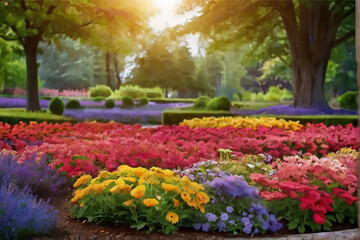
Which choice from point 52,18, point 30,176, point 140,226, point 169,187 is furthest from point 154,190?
point 52,18

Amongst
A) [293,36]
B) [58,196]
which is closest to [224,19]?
[293,36]

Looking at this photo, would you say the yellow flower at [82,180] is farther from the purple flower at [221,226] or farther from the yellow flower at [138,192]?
the purple flower at [221,226]

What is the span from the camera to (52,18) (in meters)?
17.7

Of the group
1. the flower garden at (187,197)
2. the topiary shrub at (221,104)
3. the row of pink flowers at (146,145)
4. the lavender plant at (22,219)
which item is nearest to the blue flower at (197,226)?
the flower garden at (187,197)

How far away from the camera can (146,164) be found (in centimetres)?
555

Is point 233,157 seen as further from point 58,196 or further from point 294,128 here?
point 294,128

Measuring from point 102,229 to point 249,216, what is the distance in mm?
1120

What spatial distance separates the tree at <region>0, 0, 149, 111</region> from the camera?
17.6 meters

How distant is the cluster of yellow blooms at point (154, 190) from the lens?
136 inches

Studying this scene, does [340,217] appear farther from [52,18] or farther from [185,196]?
[52,18]

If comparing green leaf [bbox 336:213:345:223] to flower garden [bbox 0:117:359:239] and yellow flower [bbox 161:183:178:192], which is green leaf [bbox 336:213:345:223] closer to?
flower garden [bbox 0:117:359:239]

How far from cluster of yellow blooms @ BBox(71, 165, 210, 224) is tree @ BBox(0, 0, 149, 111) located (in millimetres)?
14624

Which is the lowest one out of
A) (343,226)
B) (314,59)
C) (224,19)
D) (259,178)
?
(343,226)

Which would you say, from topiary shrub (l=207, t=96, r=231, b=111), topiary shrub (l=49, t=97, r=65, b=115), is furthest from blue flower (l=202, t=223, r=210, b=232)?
topiary shrub (l=49, t=97, r=65, b=115)
